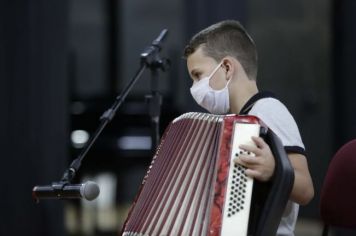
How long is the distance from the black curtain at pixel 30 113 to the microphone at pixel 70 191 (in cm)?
225

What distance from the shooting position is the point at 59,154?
5.12 metres

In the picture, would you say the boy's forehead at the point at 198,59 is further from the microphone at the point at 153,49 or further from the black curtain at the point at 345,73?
the black curtain at the point at 345,73

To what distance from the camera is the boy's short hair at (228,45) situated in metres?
2.71

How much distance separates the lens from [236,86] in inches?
105

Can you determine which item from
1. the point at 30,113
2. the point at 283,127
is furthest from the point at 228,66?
the point at 30,113

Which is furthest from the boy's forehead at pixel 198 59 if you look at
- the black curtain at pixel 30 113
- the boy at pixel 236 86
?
the black curtain at pixel 30 113

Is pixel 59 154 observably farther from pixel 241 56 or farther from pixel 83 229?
pixel 241 56

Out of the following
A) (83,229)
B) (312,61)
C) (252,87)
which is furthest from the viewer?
(312,61)

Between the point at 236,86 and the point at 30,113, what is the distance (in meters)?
2.67

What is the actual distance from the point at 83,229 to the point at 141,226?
15.0 feet

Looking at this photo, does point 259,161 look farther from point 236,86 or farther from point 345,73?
point 345,73

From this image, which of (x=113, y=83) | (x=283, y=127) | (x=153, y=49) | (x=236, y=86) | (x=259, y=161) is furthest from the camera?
(x=113, y=83)

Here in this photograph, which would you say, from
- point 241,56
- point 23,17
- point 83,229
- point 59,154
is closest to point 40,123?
point 59,154

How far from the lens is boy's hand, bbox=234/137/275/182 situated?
2.26 m
